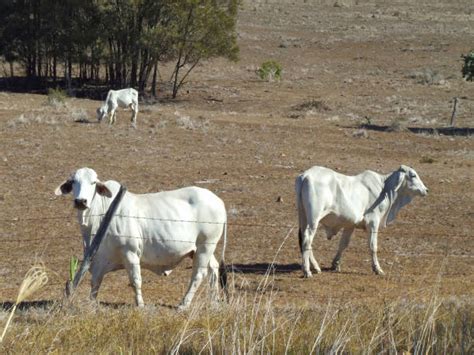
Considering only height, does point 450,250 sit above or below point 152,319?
below

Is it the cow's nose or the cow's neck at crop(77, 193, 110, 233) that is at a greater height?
the cow's nose

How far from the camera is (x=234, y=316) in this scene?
694 cm

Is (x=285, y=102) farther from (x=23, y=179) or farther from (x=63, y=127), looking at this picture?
A: (x=23, y=179)

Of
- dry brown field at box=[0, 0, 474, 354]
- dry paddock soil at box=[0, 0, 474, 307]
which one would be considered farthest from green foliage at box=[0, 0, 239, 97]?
dry brown field at box=[0, 0, 474, 354]

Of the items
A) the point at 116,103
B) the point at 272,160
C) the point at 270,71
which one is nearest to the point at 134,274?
the point at 272,160

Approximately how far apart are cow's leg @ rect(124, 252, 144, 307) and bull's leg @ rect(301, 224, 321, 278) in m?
3.44

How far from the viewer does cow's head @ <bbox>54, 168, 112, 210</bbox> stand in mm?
9273

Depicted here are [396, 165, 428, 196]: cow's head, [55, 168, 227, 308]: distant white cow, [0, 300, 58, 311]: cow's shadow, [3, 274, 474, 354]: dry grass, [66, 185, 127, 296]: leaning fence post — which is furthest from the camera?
[396, 165, 428, 196]: cow's head

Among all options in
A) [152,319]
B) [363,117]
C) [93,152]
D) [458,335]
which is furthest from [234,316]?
[363,117]

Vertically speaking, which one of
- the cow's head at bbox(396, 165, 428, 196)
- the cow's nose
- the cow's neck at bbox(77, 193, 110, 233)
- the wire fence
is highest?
the cow's nose

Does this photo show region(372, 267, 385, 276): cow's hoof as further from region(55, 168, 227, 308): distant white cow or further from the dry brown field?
region(55, 168, 227, 308): distant white cow

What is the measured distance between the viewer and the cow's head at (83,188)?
927 centimetres

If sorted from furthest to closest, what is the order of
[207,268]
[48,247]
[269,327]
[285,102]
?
[285,102], [48,247], [207,268], [269,327]

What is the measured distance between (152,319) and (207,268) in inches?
109
